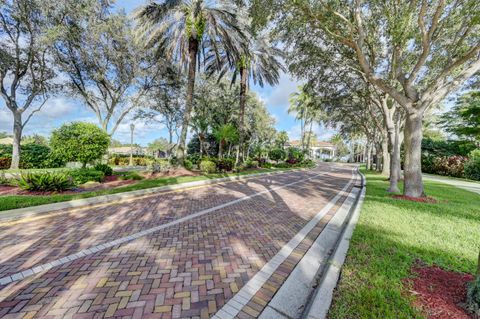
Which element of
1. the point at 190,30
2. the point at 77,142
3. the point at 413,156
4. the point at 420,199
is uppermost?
the point at 190,30

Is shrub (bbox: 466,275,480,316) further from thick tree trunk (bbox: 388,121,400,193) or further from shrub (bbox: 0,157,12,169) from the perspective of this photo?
shrub (bbox: 0,157,12,169)

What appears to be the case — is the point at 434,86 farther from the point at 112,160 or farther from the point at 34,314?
the point at 112,160

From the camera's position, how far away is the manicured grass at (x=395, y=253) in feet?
7.54

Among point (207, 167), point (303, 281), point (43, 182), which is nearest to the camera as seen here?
point (303, 281)

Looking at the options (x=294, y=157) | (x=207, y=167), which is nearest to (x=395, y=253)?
(x=207, y=167)

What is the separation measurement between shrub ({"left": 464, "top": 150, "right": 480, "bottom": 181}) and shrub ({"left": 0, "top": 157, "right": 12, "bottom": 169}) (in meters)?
36.9

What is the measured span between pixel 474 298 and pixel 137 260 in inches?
163

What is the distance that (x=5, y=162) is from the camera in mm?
14305

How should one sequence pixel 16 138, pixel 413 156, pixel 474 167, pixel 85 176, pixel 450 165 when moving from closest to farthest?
pixel 413 156
pixel 85 176
pixel 16 138
pixel 474 167
pixel 450 165

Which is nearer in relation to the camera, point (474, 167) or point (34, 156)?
point (34, 156)

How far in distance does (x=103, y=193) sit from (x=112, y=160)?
2078 centimetres

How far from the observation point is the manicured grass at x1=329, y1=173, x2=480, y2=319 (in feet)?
7.54

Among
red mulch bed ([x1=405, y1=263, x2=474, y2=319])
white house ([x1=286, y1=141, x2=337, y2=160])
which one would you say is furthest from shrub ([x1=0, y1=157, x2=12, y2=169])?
white house ([x1=286, y1=141, x2=337, y2=160])

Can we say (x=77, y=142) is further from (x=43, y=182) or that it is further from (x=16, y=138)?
(x=16, y=138)
